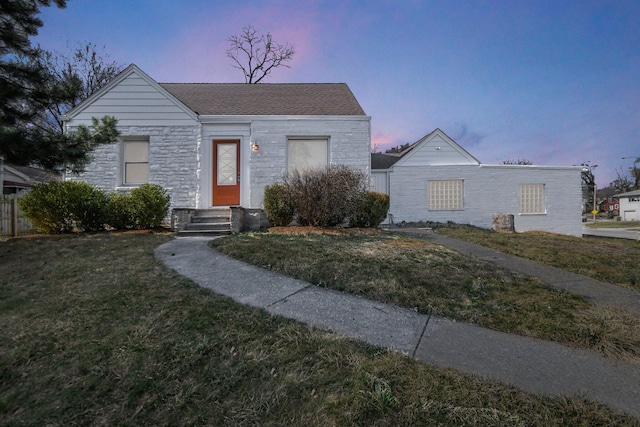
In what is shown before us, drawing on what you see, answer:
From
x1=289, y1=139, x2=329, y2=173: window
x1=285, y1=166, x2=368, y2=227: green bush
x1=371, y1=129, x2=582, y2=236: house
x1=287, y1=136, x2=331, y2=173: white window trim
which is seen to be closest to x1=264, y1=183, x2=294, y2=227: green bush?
x1=285, y1=166, x2=368, y2=227: green bush

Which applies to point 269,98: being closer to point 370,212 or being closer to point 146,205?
point 146,205

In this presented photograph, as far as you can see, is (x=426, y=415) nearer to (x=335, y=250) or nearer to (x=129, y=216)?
(x=335, y=250)

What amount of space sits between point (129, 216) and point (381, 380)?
27.1 ft

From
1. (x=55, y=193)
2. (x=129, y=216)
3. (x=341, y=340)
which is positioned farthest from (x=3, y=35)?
(x=341, y=340)

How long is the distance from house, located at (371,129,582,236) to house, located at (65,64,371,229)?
400cm

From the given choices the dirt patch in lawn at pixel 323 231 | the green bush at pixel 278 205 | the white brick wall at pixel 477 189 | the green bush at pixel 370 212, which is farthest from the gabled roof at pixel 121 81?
the white brick wall at pixel 477 189

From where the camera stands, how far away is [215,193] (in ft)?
33.6

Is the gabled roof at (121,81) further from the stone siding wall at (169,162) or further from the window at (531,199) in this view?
the window at (531,199)

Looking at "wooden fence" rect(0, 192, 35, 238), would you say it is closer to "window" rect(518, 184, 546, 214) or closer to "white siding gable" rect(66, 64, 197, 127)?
"white siding gable" rect(66, 64, 197, 127)

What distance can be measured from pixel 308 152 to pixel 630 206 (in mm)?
55351

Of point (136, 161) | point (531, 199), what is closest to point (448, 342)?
point (136, 161)

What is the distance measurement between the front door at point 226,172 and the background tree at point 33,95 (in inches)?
138

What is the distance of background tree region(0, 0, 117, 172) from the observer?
629 cm

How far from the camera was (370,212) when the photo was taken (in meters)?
8.86
